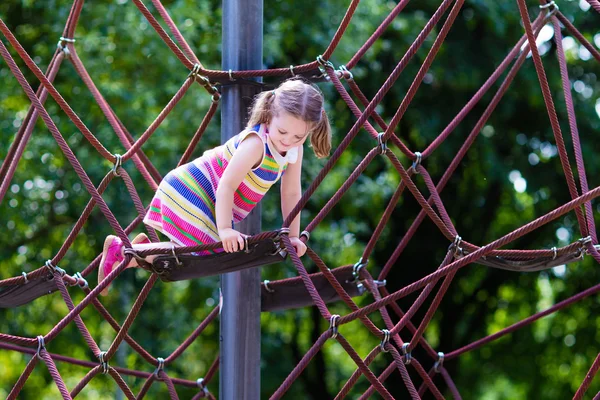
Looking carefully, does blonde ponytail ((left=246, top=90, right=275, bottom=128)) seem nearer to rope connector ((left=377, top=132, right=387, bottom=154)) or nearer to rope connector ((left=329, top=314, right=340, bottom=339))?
rope connector ((left=377, top=132, right=387, bottom=154))

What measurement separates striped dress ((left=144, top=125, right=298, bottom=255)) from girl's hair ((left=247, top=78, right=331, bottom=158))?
0.08 meters

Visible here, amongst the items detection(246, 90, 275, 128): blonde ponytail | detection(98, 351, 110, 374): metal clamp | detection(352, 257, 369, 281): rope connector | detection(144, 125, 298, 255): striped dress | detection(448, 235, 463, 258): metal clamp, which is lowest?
detection(98, 351, 110, 374): metal clamp

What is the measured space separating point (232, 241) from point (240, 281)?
0.36 meters

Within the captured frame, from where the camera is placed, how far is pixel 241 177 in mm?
2139

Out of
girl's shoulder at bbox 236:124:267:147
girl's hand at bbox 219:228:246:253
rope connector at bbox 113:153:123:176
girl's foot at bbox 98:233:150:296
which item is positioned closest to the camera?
girl's hand at bbox 219:228:246:253

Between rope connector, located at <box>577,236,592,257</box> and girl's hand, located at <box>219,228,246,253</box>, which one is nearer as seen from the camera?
girl's hand, located at <box>219,228,246,253</box>

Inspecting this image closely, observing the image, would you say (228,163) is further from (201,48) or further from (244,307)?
(201,48)

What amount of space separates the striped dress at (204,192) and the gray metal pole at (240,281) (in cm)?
12

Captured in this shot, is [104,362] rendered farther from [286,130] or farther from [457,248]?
[457,248]

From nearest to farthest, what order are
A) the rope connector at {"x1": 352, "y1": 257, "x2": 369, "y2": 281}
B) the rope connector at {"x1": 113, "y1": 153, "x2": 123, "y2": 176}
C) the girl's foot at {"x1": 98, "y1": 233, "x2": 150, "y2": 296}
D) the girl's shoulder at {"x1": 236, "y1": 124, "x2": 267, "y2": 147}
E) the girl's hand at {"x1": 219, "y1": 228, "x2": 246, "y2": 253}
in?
the girl's hand at {"x1": 219, "y1": 228, "x2": 246, "y2": 253} → the girl's shoulder at {"x1": 236, "y1": 124, "x2": 267, "y2": 147} → the girl's foot at {"x1": 98, "y1": 233, "x2": 150, "y2": 296} → the rope connector at {"x1": 113, "y1": 153, "x2": 123, "y2": 176} → the rope connector at {"x1": 352, "y1": 257, "x2": 369, "y2": 281}

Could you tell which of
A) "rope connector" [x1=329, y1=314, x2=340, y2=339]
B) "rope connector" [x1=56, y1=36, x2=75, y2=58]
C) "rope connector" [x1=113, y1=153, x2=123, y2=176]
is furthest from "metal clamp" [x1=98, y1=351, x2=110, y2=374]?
"rope connector" [x1=56, y1=36, x2=75, y2=58]

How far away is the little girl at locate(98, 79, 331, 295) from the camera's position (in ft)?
6.93

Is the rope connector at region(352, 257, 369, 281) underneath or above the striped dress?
underneath

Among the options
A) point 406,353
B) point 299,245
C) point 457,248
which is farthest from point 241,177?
point 406,353
